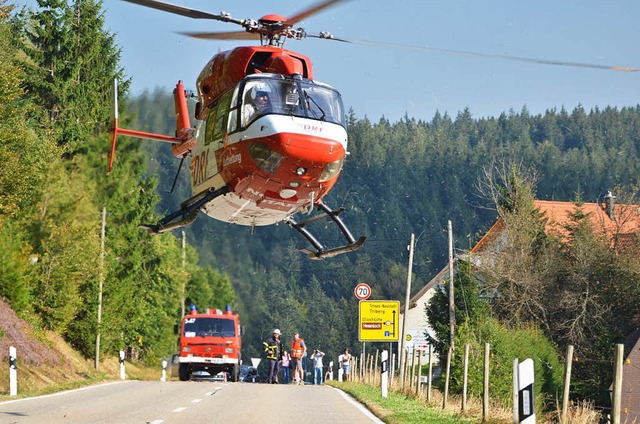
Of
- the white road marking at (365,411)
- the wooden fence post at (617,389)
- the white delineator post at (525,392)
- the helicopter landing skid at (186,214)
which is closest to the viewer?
the wooden fence post at (617,389)

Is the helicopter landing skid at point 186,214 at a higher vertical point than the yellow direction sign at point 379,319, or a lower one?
higher

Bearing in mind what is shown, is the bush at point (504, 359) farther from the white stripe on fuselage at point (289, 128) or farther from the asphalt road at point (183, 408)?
the white stripe on fuselage at point (289, 128)

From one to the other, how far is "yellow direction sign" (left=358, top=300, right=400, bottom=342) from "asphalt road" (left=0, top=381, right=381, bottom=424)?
13.6 m

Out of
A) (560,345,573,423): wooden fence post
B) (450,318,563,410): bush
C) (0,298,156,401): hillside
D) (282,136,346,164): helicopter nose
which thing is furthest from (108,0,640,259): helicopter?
(450,318,563,410): bush

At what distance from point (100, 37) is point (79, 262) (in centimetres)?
1373

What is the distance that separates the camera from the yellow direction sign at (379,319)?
3744cm

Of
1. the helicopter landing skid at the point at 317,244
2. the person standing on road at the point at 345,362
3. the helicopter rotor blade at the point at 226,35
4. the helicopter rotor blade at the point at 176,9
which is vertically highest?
the helicopter rotor blade at the point at 226,35

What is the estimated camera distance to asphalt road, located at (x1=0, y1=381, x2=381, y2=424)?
1513cm

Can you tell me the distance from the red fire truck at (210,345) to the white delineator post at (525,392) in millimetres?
26227

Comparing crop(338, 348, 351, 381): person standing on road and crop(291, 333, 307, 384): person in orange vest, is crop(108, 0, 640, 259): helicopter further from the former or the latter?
crop(338, 348, 351, 381): person standing on road

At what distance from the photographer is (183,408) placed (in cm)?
1752

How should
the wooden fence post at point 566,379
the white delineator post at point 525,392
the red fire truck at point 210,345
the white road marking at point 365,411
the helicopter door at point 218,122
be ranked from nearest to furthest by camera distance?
the white delineator post at point 525,392, the wooden fence post at point 566,379, the white road marking at point 365,411, the helicopter door at point 218,122, the red fire truck at point 210,345

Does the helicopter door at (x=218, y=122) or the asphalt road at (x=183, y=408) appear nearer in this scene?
the asphalt road at (x=183, y=408)

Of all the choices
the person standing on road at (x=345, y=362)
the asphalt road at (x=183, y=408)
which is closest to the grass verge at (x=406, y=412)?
the asphalt road at (x=183, y=408)
